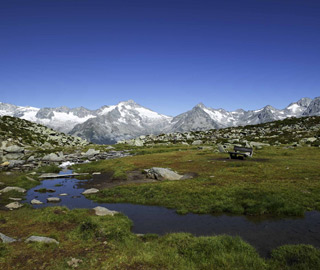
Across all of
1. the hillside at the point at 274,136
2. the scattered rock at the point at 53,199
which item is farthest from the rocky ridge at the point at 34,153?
the hillside at the point at 274,136

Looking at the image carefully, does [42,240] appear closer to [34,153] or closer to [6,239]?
[6,239]

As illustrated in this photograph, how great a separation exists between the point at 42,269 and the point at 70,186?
2575 cm

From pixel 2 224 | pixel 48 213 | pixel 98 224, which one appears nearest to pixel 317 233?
pixel 98 224

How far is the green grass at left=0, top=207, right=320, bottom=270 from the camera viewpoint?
12.1m

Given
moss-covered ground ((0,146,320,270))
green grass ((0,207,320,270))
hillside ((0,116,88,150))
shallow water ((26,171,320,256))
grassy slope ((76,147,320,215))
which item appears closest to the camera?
green grass ((0,207,320,270))

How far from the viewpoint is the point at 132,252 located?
13.4m

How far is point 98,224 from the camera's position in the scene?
681 inches

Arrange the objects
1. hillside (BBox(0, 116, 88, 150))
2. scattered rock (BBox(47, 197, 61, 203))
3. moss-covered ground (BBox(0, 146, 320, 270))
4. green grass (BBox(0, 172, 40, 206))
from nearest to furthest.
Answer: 1. moss-covered ground (BBox(0, 146, 320, 270))
2. scattered rock (BBox(47, 197, 61, 203))
3. green grass (BBox(0, 172, 40, 206))
4. hillside (BBox(0, 116, 88, 150))

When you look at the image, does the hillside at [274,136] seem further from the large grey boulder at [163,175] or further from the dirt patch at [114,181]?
the dirt patch at [114,181]

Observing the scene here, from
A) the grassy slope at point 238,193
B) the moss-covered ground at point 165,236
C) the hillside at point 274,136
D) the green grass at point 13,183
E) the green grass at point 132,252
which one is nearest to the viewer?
the green grass at point 132,252

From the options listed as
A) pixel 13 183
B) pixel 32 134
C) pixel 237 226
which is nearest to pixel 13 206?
pixel 13 183

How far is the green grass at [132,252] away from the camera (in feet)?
39.6

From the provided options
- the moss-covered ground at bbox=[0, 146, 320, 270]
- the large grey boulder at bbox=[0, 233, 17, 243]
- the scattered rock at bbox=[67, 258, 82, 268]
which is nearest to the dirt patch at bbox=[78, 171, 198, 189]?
the moss-covered ground at bbox=[0, 146, 320, 270]

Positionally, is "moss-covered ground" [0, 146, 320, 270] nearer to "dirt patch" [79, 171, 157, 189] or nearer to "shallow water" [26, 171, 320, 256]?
"shallow water" [26, 171, 320, 256]
